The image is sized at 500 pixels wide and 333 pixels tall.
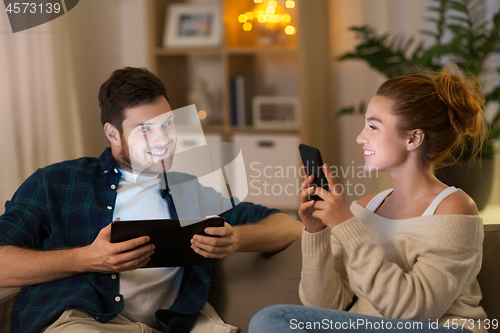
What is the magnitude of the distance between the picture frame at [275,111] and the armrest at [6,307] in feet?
6.32

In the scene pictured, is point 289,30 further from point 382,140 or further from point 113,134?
point 382,140

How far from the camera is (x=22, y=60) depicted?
236 centimetres

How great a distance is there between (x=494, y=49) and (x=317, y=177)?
151 cm

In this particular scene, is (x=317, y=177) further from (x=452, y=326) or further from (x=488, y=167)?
(x=488, y=167)

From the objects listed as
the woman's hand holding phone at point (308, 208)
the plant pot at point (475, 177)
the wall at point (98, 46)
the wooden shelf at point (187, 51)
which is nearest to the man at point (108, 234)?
the woman's hand holding phone at point (308, 208)

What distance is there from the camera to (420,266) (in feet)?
2.92

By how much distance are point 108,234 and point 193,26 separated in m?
2.11

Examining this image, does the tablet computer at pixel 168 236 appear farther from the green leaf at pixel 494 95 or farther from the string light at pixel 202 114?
the string light at pixel 202 114

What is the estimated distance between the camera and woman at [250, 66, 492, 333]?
2.88 ft

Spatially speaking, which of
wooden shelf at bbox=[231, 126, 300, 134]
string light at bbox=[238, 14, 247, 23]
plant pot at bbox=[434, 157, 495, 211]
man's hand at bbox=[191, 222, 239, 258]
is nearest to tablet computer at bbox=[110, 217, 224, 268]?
man's hand at bbox=[191, 222, 239, 258]

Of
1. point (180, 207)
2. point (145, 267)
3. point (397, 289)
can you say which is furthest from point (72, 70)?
point (397, 289)

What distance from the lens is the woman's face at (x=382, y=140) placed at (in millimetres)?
996

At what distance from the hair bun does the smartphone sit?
289mm

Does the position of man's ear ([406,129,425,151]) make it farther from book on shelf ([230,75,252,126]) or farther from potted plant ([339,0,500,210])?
book on shelf ([230,75,252,126])
